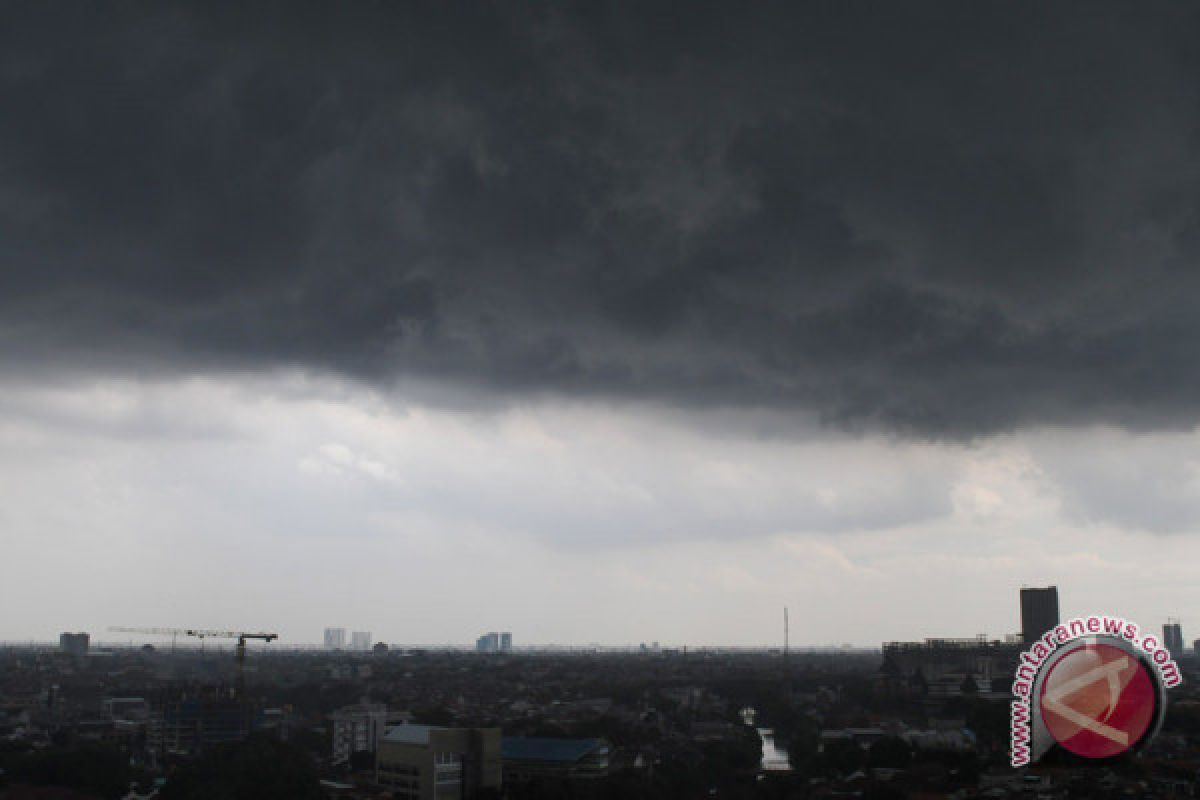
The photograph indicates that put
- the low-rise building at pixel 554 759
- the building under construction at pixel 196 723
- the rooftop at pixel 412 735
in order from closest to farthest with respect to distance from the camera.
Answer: the rooftop at pixel 412 735 → the low-rise building at pixel 554 759 → the building under construction at pixel 196 723

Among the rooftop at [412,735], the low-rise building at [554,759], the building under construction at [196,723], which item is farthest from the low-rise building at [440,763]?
the building under construction at [196,723]

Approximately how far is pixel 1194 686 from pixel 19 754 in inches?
6720

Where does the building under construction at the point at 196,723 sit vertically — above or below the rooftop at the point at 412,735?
below

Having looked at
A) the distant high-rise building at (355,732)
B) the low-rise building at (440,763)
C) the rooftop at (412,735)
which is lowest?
the distant high-rise building at (355,732)

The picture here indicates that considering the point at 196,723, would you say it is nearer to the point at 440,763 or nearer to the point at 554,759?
the point at 554,759

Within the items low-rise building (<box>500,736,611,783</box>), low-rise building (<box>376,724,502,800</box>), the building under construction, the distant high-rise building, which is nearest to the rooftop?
low-rise building (<box>376,724,502,800</box>)

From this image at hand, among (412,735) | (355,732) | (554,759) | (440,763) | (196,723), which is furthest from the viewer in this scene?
(196,723)

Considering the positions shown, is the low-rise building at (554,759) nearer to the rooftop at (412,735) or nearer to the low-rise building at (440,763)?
the low-rise building at (440,763)

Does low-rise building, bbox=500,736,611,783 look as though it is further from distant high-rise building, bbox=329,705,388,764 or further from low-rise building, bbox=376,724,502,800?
distant high-rise building, bbox=329,705,388,764

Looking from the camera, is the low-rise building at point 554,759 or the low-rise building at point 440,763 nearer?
the low-rise building at point 440,763

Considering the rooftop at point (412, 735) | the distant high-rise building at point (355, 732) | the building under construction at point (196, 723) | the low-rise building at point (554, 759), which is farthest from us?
the building under construction at point (196, 723)

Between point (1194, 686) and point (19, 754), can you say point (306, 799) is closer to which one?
point (19, 754)

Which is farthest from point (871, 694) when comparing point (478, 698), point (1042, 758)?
point (1042, 758)

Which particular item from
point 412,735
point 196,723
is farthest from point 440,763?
point 196,723
